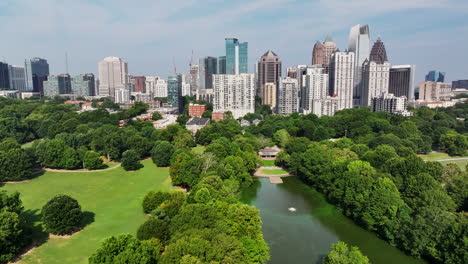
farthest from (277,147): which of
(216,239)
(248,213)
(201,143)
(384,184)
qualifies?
(216,239)

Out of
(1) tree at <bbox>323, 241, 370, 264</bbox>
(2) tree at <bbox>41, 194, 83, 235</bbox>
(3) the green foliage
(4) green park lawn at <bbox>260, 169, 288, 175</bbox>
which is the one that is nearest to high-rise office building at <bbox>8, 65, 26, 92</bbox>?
(4) green park lawn at <bbox>260, 169, 288, 175</bbox>

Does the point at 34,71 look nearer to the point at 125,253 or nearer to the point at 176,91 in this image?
the point at 176,91

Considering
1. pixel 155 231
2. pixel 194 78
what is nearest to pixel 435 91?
pixel 194 78

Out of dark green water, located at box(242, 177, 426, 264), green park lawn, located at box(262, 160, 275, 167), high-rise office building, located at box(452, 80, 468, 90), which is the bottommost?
dark green water, located at box(242, 177, 426, 264)

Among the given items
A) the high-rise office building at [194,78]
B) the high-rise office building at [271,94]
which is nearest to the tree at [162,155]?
the high-rise office building at [271,94]

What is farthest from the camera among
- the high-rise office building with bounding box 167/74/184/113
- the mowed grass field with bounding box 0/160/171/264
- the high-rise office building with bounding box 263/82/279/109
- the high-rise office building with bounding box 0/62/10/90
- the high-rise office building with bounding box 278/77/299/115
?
the high-rise office building with bounding box 0/62/10/90

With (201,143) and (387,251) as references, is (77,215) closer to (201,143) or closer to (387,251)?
(387,251)

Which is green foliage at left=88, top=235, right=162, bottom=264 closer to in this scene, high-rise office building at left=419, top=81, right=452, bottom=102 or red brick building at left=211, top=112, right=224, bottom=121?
red brick building at left=211, top=112, right=224, bottom=121
